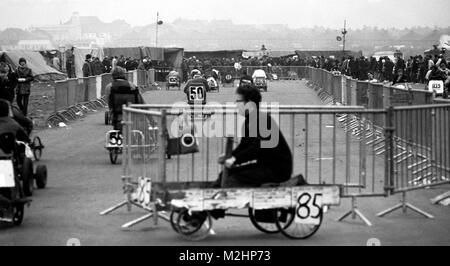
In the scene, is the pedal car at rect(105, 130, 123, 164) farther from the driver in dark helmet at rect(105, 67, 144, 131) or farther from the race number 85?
the race number 85

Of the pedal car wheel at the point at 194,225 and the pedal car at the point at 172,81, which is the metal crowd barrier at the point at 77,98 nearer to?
the pedal car at the point at 172,81

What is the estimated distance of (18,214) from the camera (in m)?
12.3

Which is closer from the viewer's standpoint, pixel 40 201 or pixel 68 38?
pixel 40 201

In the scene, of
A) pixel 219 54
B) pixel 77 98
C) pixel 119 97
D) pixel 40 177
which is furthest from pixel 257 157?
pixel 219 54

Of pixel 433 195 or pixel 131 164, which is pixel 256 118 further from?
pixel 433 195

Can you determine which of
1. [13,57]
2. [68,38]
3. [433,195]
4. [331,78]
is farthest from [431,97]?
[68,38]

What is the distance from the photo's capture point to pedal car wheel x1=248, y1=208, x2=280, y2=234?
11.2 m

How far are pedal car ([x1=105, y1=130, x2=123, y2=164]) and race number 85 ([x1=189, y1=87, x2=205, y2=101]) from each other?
8168mm

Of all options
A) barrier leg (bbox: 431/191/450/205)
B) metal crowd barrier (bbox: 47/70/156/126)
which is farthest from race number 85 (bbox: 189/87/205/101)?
barrier leg (bbox: 431/191/450/205)

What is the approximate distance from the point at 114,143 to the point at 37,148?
4.97 ft

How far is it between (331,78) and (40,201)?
1044 inches

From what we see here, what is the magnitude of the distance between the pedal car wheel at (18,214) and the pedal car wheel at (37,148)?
6725 millimetres

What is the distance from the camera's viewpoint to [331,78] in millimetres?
39875
